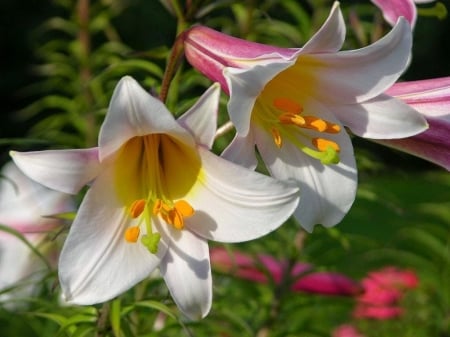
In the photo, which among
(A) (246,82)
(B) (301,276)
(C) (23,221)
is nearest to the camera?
(A) (246,82)

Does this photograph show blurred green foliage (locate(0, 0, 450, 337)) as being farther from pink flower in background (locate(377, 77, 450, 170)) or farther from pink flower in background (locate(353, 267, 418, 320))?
pink flower in background (locate(377, 77, 450, 170))

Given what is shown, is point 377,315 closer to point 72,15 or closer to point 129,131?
point 72,15

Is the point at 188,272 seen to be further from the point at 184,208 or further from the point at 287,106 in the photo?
the point at 287,106

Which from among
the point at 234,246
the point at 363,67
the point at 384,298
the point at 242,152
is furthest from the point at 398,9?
the point at 384,298

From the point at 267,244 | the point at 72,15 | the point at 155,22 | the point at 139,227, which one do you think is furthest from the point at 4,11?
the point at 139,227

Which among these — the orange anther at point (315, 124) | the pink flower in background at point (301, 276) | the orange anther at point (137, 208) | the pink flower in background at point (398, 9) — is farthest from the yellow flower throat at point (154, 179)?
the pink flower in background at point (301, 276)

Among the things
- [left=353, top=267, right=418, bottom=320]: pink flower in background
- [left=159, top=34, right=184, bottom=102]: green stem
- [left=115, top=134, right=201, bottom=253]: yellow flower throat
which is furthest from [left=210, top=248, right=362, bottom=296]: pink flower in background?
[left=159, top=34, right=184, bottom=102]: green stem

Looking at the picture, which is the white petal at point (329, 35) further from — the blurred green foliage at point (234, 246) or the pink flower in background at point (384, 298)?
the pink flower in background at point (384, 298)
